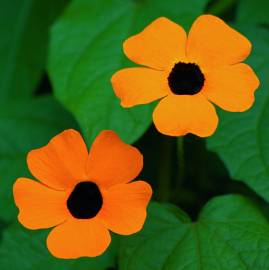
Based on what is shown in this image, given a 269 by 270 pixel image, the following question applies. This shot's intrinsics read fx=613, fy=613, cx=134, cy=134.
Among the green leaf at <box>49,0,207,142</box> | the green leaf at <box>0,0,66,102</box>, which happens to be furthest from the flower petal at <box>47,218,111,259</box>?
the green leaf at <box>0,0,66,102</box>

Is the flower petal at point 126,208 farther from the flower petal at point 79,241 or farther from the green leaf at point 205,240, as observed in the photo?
the green leaf at point 205,240

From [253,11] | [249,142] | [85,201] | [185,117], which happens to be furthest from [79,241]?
[253,11]

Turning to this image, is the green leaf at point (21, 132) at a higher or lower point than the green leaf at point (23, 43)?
higher

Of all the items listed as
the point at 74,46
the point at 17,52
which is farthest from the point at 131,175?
the point at 17,52

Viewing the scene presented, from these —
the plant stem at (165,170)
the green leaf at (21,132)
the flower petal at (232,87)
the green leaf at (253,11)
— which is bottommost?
the green leaf at (21,132)

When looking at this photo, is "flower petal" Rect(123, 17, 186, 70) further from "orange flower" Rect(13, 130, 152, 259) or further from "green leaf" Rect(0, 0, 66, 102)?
"green leaf" Rect(0, 0, 66, 102)

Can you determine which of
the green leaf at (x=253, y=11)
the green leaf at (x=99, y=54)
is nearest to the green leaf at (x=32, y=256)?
the green leaf at (x=99, y=54)
